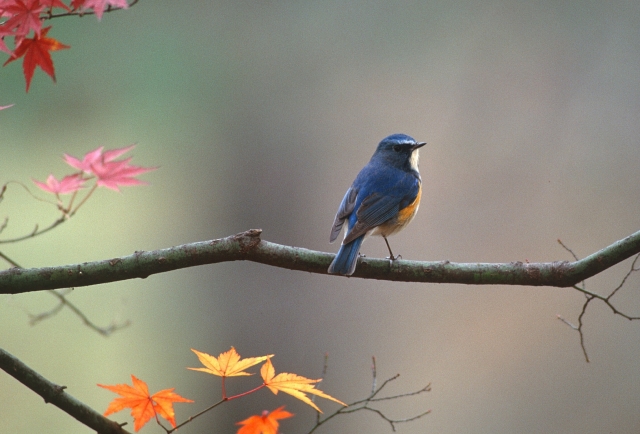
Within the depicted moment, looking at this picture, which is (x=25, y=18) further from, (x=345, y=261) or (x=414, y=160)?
(x=414, y=160)

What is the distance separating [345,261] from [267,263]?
0.33 m

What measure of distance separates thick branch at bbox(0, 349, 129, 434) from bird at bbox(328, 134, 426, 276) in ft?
4.09

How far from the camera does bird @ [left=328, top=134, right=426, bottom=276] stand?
2.82 meters

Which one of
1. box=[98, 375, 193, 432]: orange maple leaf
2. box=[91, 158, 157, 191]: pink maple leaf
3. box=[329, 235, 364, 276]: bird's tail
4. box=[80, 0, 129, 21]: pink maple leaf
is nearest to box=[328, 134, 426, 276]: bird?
box=[329, 235, 364, 276]: bird's tail

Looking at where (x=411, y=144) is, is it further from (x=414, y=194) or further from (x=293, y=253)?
(x=293, y=253)

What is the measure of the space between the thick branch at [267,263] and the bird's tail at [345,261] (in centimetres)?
3

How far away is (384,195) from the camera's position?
2.97 m

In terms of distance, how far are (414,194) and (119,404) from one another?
194 centimetres

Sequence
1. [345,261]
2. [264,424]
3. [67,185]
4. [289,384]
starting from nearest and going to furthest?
1. [264,424]
2. [289,384]
3. [67,185]
4. [345,261]

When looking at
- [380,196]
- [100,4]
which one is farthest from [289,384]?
[380,196]

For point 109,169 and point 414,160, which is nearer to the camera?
point 109,169

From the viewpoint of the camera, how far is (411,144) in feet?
10.9

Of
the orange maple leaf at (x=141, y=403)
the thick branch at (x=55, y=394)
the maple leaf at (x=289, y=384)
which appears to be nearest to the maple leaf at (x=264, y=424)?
the maple leaf at (x=289, y=384)

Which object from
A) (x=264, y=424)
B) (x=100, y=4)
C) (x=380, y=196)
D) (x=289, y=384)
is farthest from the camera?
(x=380, y=196)
